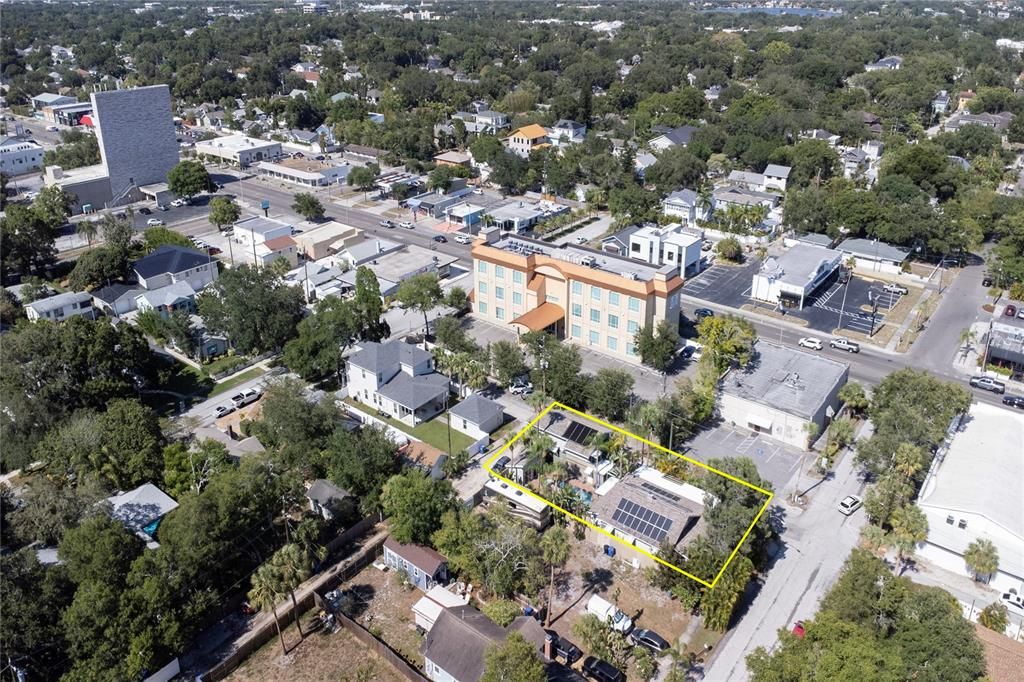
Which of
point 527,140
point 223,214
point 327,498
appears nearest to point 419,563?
point 327,498

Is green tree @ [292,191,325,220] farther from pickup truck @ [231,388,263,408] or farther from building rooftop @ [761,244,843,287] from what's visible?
building rooftop @ [761,244,843,287]

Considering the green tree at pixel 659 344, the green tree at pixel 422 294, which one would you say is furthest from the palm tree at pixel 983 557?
the green tree at pixel 422 294

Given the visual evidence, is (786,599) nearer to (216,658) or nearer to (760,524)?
(760,524)

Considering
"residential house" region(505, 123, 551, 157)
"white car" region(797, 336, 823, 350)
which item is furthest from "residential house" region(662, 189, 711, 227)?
"residential house" region(505, 123, 551, 157)

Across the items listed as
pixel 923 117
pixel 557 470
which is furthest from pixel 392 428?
pixel 923 117

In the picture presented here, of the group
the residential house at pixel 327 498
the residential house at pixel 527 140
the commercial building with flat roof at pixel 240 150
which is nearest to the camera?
the residential house at pixel 327 498

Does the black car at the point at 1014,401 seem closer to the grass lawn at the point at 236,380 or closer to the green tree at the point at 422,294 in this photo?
the green tree at the point at 422,294

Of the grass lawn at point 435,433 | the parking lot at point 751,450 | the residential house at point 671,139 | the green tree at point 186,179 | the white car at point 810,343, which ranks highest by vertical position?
the residential house at point 671,139

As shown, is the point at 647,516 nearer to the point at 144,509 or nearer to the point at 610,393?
the point at 610,393
